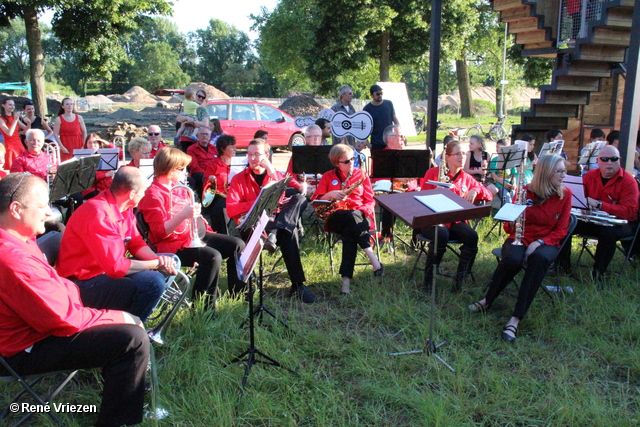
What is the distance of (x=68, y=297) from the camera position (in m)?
2.49

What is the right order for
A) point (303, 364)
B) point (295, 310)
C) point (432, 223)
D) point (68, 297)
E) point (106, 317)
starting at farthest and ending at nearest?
1. point (295, 310)
2. point (303, 364)
3. point (432, 223)
4. point (106, 317)
5. point (68, 297)

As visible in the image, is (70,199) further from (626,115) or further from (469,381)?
(626,115)

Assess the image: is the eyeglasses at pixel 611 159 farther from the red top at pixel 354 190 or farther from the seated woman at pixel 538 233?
the red top at pixel 354 190

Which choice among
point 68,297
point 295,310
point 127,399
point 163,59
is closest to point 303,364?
point 295,310

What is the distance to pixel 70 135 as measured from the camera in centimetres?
860

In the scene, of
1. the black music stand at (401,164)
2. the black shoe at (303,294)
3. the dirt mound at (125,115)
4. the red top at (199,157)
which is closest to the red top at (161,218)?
the black shoe at (303,294)

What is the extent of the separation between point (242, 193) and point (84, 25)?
47.6 feet

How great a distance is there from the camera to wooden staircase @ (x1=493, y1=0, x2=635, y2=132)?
29.2 feet

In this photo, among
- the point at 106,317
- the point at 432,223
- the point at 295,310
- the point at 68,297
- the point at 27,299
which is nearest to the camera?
the point at 27,299

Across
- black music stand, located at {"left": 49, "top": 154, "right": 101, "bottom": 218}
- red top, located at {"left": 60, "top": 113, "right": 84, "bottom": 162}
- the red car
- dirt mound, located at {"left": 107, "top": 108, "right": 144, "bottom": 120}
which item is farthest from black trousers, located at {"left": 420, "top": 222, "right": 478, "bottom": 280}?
dirt mound, located at {"left": 107, "top": 108, "right": 144, "bottom": 120}

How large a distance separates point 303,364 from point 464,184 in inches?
103

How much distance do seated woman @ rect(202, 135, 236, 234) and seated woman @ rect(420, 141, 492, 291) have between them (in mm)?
2180

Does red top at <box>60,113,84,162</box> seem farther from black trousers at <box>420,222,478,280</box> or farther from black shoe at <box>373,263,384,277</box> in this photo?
black trousers at <box>420,222,478,280</box>

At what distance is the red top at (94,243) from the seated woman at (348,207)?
2269mm
